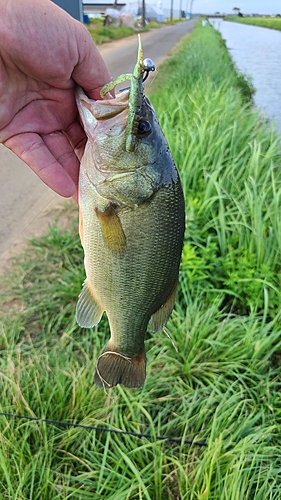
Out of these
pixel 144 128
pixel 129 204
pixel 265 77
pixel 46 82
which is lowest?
pixel 265 77

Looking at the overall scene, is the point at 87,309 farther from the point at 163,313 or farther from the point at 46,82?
the point at 46,82

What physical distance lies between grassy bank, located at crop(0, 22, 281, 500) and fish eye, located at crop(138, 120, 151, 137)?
1.47 m

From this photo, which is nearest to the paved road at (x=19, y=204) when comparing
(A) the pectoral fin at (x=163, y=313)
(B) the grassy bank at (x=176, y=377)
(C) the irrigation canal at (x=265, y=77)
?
(B) the grassy bank at (x=176, y=377)

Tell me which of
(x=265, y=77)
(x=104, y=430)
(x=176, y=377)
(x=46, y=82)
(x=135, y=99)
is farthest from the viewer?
(x=265, y=77)

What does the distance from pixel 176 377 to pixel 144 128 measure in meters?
1.66

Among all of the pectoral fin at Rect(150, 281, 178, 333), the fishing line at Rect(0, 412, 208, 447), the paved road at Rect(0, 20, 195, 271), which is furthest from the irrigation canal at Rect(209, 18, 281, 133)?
the pectoral fin at Rect(150, 281, 178, 333)

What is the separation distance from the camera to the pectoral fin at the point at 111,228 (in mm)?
1447

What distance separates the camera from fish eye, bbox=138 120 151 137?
1395 mm

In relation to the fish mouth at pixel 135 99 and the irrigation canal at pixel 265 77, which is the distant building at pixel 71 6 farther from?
the fish mouth at pixel 135 99

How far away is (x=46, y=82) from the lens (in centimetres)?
176

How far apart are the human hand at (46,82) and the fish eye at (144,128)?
455 mm

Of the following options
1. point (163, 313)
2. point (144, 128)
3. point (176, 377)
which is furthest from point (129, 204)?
point (176, 377)

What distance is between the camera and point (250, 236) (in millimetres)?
3436

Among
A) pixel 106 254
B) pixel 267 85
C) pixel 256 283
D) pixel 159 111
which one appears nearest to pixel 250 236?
pixel 256 283
